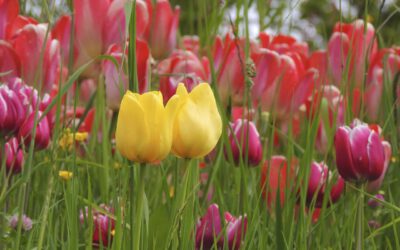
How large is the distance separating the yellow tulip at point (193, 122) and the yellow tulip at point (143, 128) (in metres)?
0.03

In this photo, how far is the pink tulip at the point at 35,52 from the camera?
5.56 ft

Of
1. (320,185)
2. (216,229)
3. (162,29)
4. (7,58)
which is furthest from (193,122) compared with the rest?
(162,29)

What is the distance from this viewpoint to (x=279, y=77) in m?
1.98

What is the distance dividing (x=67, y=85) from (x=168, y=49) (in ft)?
3.81

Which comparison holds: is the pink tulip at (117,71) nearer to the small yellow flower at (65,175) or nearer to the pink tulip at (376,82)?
the small yellow flower at (65,175)

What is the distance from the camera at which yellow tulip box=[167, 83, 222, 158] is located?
967mm

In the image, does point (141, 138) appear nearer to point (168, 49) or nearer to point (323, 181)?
point (323, 181)

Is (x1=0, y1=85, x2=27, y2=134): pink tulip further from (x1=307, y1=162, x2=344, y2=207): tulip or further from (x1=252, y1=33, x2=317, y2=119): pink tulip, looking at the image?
(x1=252, y1=33, x2=317, y2=119): pink tulip

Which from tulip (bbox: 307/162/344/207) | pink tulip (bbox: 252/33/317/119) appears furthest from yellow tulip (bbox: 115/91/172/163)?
pink tulip (bbox: 252/33/317/119)

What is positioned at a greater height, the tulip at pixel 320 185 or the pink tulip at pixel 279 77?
the pink tulip at pixel 279 77

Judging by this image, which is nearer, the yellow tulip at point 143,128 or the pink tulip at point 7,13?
the yellow tulip at point 143,128

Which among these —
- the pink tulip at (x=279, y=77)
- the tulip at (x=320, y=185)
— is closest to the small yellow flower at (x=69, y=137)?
the tulip at (x=320, y=185)

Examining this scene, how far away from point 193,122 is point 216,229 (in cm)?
30

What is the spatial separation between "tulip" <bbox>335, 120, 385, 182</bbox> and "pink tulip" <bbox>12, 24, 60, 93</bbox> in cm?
66
